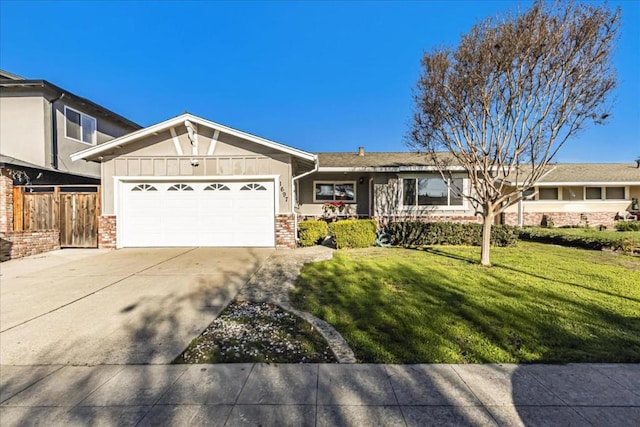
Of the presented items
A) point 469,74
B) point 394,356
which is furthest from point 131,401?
point 469,74

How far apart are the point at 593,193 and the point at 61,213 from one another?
83.5ft

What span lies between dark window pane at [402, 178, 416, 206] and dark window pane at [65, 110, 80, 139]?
50.0 ft

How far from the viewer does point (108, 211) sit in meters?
11.0

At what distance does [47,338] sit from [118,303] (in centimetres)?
129

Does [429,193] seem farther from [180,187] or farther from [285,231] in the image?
[180,187]

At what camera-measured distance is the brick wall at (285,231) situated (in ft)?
35.6

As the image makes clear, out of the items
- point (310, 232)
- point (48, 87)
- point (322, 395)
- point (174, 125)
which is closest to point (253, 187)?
point (310, 232)

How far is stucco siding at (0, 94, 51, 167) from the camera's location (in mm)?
12914

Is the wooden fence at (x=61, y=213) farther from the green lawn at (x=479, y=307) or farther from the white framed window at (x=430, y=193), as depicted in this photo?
the white framed window at (x=430, y=193)

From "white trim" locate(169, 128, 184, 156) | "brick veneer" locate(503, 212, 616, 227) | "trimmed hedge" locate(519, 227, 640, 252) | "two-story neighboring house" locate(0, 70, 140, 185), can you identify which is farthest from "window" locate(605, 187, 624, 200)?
"two-story neighboring house" locate(0, 70, 140, 185)

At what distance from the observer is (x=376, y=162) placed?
15781 mm

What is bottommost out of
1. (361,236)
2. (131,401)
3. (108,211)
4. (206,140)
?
(131,401)

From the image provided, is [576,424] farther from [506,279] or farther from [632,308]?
[506,279]

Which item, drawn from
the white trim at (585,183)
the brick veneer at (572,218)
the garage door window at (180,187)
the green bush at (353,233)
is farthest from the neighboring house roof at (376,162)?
the brick veneer at (572,218)
